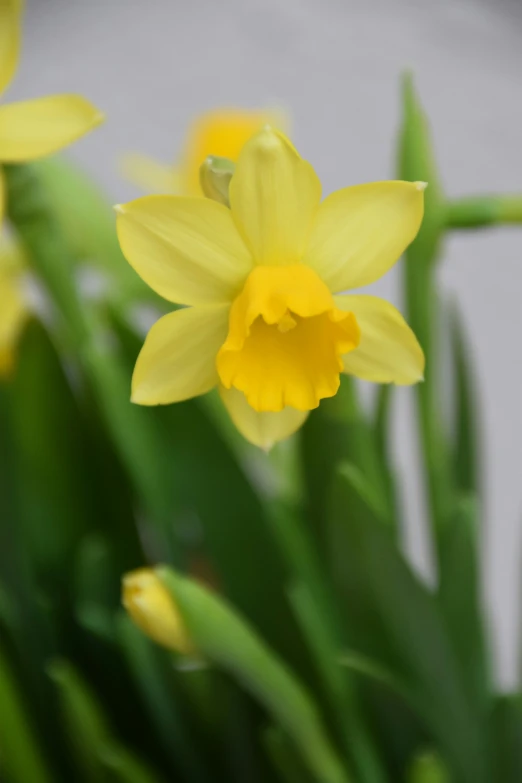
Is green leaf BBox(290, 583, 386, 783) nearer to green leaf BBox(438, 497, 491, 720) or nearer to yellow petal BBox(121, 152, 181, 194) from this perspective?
green leaf BBox(438, 497, 491, 720)

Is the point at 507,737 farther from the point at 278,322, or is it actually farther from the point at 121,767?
the point at 278,322

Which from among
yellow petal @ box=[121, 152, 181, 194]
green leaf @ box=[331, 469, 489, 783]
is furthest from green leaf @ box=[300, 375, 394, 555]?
yellow petal @ box=[121, 152, 181, 194]

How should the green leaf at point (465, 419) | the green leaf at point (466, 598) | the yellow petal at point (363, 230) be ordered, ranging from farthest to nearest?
1. the green leaf at point (465, 419)
2. the green leaf at point (466, 598)
3. the yellow petal at point (363, 230)

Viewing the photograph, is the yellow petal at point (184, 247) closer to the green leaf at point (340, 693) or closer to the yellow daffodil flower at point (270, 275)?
the yellow daffodil flower at point (270, 275)

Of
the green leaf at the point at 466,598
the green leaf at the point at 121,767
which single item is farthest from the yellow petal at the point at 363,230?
the green leaf at the point at 121,767

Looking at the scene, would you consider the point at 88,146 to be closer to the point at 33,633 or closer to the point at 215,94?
the point at 215,94
